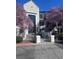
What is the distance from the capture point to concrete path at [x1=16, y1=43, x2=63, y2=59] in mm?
1341

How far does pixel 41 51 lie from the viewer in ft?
4.56

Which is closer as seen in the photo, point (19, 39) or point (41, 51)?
point (19, 39)

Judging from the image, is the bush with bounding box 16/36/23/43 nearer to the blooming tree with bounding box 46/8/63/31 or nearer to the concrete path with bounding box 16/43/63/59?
the concrete path with bounding box 16/43/63/59

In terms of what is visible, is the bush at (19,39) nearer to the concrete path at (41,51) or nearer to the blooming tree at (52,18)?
the concrete path at (41,51)

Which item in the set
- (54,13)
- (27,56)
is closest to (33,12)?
(54,13)

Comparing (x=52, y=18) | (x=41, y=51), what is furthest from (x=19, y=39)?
(x=52, y=18)

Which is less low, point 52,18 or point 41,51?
point 52,18

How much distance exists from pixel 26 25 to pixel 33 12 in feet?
0.55

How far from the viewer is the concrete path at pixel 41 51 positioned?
1.34 meters

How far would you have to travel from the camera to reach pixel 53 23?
4.37 feet

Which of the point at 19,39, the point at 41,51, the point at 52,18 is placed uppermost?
the point at 52,18

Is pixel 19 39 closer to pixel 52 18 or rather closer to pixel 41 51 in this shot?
pixel 41 51
